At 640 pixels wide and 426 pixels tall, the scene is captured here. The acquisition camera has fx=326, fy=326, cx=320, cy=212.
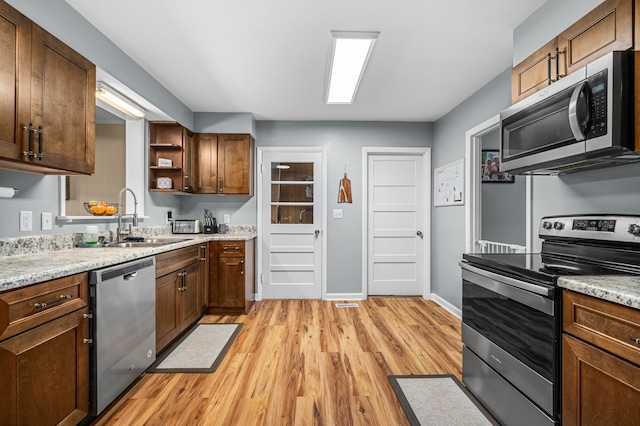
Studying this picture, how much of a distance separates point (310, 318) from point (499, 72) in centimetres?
307

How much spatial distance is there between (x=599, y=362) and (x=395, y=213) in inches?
135

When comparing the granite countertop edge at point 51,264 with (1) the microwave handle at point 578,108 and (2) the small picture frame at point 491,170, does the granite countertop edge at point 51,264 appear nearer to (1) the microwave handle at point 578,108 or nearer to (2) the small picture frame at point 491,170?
(1) the microwave handle at point 578,108

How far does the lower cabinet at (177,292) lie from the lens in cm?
256

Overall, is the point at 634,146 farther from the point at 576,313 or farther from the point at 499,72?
the point at 499,72

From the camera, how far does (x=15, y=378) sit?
1.29 m

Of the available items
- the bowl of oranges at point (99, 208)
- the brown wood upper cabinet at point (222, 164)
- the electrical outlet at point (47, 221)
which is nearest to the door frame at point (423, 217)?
the brown wood upper cabinet at point (222, 164)

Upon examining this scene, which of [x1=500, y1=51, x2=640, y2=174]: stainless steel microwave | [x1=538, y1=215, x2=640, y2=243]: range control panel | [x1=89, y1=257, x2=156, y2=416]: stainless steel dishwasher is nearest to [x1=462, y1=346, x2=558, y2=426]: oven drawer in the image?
[x1=538, y1=215, x2=640, y2=243]: range control panel

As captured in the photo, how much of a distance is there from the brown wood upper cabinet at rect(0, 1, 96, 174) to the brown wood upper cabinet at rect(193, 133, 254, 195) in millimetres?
2032

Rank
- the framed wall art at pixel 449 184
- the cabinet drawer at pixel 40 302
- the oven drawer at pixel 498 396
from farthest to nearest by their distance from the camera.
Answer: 1. the framed wall art at pixel 449 184
2. the oven drawer at pixel 498 396
3. the cabinet drawer at pixel 40 302

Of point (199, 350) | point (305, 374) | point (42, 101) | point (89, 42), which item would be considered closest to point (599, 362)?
point (305, 374)

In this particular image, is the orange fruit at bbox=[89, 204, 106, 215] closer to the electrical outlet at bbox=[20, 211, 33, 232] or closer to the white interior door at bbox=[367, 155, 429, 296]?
the electrical outlet at bbox=[20, 211, 33, 232]

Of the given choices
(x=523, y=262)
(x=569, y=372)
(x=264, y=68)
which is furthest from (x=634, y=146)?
(x=264, y=68)

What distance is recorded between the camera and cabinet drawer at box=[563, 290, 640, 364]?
1065mm

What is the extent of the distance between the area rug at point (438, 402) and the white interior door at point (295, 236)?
7.63 feet
